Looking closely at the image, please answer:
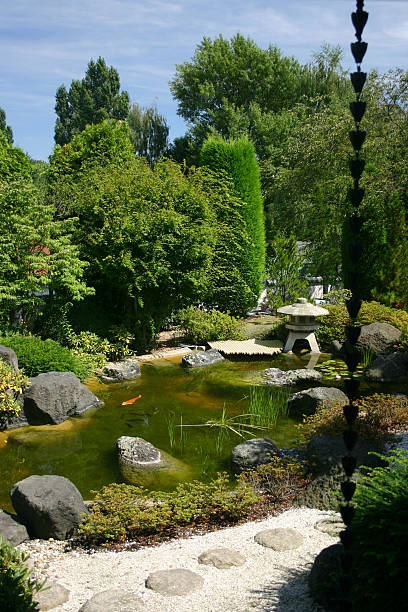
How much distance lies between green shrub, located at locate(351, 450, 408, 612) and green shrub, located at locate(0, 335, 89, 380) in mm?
6650

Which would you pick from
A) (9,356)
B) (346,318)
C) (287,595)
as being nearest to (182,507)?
(287,595)

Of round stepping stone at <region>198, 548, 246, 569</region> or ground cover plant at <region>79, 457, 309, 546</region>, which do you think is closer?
round stepping stone at <region>198, 548, 246, 569</region>

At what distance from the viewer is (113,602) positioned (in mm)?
3541

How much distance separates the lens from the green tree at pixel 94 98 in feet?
128

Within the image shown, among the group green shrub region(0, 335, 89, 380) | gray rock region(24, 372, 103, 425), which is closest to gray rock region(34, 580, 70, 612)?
gray rock region(24, 372, 103, 425)

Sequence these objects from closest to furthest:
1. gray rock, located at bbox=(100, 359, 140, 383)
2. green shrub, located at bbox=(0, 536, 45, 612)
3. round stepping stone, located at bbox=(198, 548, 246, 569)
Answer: green shrub, located at bbox=(0, 536, 45, 612)
round stepping stone, located at bbox=(198, 548, 246, 569)
gray rock, located at bbox=(100, 359, 140, 383)

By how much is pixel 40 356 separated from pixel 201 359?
377cm

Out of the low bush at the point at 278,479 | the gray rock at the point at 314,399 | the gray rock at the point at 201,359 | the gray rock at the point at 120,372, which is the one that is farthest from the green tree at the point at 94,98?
the low bush at the point at 278,479

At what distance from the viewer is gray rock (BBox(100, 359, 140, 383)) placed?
1022 centimetres

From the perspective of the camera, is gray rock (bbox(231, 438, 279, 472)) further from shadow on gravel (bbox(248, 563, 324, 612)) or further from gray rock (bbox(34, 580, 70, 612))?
gray rock (bbox(34, 580, 70, 612))

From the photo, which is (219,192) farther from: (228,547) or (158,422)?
(228,547)

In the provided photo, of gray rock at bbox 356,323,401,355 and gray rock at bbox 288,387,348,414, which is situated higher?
gray rock at bbox 356,323,401,355

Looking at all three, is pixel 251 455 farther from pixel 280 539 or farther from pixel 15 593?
pixel 15 593

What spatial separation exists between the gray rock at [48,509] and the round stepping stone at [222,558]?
4.47 feet
